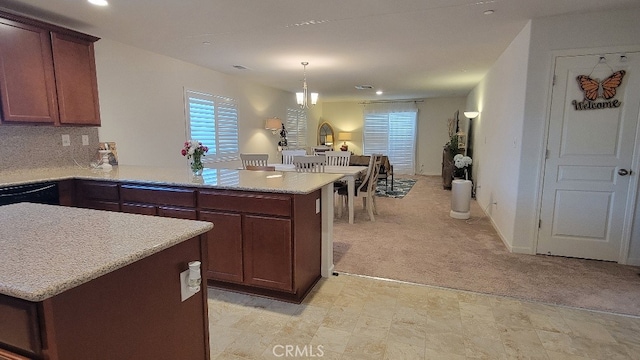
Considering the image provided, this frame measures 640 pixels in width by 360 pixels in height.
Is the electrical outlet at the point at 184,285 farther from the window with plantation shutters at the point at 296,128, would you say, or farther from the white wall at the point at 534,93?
the window with plantation shutters at the point at 296,128

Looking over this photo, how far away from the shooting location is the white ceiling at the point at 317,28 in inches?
109

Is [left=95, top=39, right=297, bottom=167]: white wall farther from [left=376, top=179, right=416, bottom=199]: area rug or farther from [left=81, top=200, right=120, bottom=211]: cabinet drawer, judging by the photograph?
[left=376, top=179, right=416, bottom=199]: area rug

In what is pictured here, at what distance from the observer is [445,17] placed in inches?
120

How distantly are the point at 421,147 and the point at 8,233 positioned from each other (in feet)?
32.2

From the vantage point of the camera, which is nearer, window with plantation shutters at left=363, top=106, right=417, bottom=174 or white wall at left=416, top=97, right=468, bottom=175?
white wall at left=416, top=97, right=468, bottom=175

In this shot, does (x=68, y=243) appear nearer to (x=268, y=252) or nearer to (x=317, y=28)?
(x=268, y=252)

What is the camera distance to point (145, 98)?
423cm

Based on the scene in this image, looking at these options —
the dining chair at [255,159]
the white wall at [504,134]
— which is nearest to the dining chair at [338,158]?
the dining chair at [255,159]

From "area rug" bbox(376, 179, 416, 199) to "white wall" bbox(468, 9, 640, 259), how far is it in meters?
2.70

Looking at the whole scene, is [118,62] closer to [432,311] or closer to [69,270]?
[69,270]

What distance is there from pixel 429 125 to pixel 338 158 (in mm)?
5305

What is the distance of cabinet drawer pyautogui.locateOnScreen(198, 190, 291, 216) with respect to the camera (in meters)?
2.28

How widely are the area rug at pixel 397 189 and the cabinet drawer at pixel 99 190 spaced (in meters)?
4.87

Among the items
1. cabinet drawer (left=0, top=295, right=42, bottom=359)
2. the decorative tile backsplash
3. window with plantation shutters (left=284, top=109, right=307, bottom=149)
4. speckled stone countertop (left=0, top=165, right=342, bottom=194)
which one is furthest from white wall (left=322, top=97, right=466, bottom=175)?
cabinet drawer (left=0, top=295, right=42, bottom=359)
